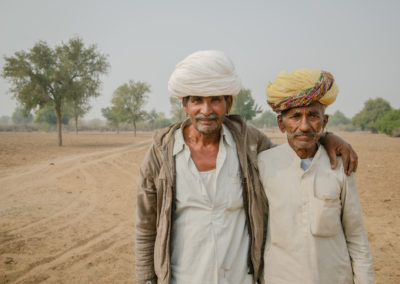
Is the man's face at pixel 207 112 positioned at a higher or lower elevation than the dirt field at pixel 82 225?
higher

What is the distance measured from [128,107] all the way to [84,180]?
35.6 meters

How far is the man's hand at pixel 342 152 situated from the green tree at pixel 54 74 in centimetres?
1996

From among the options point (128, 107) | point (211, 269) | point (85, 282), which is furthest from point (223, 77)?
point (128, 107)

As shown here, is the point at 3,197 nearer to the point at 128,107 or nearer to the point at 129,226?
the point at 129,226

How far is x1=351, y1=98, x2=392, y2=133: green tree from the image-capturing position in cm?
5253

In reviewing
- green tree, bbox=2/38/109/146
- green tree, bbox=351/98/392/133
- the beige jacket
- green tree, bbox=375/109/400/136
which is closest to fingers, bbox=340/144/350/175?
the beige jacket

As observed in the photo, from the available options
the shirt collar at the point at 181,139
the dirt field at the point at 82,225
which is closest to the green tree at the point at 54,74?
the dirt field at the point at 82,225

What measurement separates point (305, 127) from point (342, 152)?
0.27 metres

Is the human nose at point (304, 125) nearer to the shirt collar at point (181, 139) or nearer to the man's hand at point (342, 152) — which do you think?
the man's hand at point (342, 152)

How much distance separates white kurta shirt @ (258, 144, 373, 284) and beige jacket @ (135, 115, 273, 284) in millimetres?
106

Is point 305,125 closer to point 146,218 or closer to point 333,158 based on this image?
point 333,158

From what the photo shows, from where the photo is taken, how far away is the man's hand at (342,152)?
151cm

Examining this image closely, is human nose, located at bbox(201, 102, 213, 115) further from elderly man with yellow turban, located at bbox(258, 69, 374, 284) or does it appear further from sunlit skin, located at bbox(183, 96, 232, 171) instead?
elderly man with yellow turban, located at bbox(258, 69, 374, 284)

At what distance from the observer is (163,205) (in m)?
1.57
